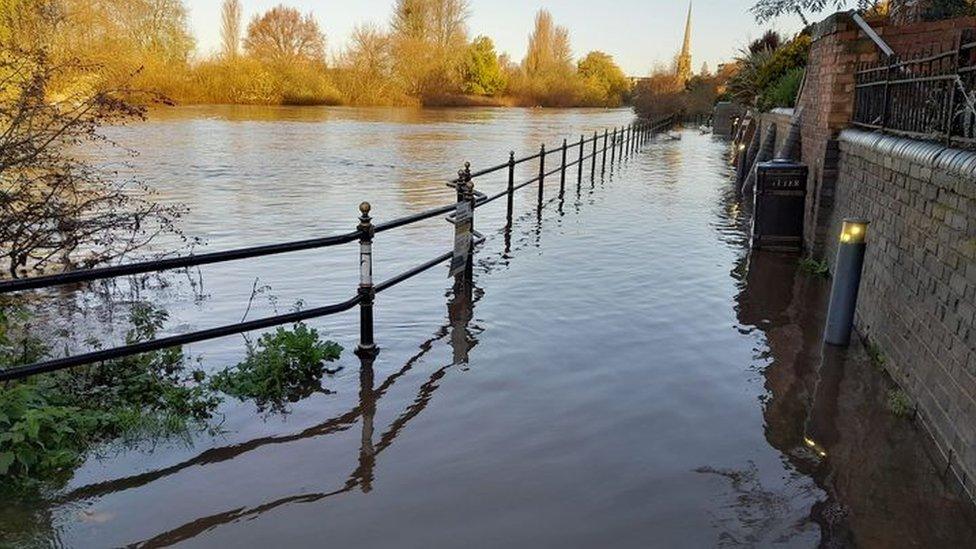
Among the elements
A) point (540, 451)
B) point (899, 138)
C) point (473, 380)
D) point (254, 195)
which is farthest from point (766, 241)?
point (254, 195)

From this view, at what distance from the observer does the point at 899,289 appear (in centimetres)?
542

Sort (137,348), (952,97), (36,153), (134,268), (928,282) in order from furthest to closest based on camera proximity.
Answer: (36,153), (952,97), (928,282), (137,348), (134,268)

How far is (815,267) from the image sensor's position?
877 centimetres

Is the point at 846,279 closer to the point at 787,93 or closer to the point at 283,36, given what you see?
the point at 787,93

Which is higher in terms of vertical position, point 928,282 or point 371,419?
point 928,282

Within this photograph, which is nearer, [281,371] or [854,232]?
[281,371]

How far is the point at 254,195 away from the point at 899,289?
13.0 m

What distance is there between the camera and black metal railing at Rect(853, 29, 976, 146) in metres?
4.92

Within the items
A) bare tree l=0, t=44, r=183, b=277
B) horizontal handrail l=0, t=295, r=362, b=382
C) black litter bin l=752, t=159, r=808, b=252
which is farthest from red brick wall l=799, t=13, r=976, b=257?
bare tree l=0, t=44, r=183, b=277

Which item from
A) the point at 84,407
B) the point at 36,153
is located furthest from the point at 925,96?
the point at 36,153

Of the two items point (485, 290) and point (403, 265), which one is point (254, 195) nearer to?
point (403, 265)

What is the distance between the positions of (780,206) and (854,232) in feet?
12.9

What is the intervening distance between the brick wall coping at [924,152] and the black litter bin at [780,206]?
5.92ft

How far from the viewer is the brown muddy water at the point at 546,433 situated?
3486 millimetres
